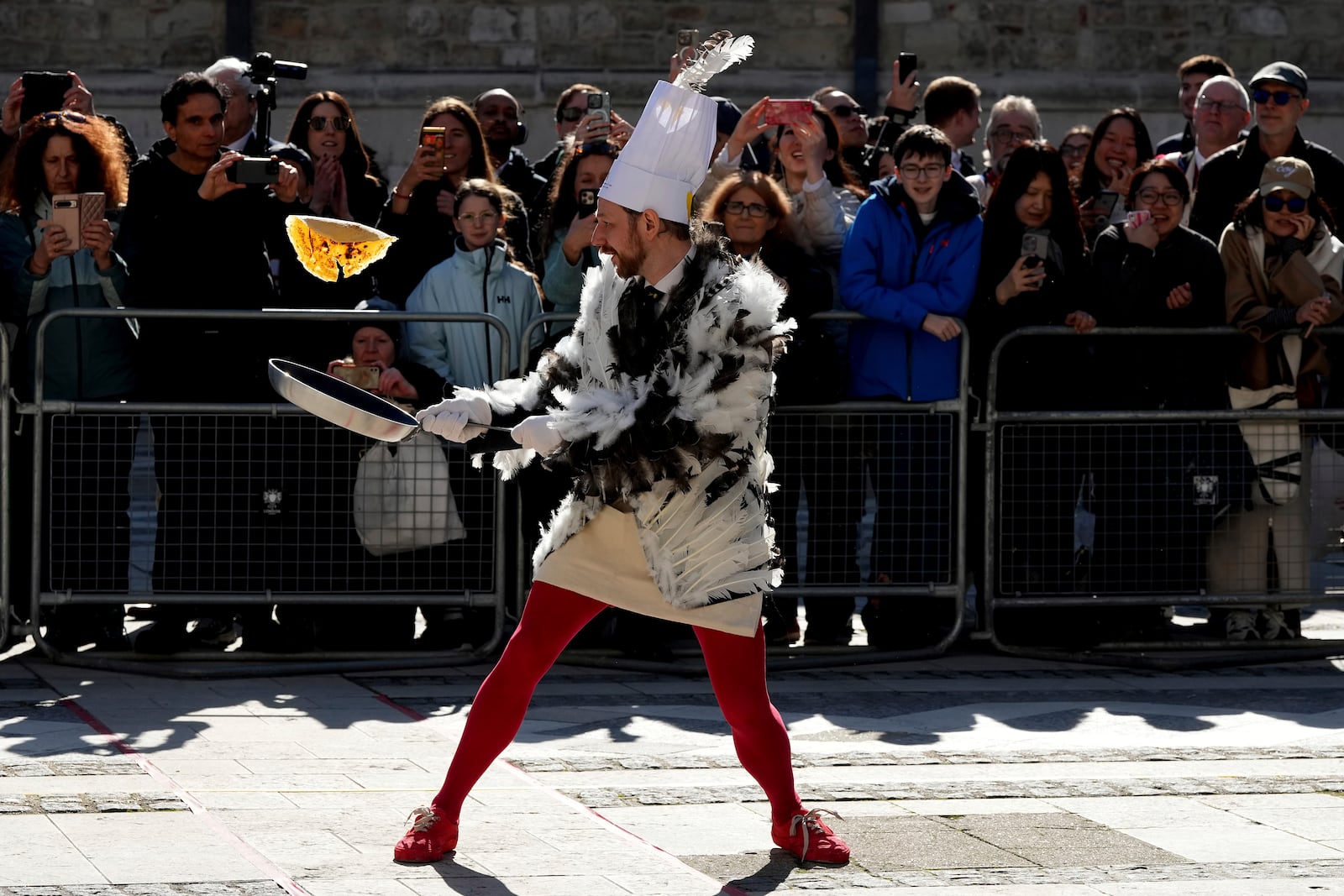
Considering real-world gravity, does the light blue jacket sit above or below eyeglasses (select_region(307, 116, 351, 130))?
below

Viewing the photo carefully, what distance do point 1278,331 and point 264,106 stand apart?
442 centimetres

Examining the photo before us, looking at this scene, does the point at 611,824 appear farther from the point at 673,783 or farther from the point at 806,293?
the point at 806,293

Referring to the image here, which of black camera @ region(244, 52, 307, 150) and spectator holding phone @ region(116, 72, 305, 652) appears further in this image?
black camera @ region(244, 52, 307, 150)

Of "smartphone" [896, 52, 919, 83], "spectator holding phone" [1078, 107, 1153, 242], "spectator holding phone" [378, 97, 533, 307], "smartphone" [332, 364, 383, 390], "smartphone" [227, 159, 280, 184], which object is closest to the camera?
"smartphone" [332, 364, 383, 390]

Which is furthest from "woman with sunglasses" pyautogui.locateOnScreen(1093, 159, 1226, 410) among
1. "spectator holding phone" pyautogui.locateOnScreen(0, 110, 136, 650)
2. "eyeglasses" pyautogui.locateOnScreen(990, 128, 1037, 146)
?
"spectator holding phone" pyautogui.locateOnScreen(0, 110, 136, 650)

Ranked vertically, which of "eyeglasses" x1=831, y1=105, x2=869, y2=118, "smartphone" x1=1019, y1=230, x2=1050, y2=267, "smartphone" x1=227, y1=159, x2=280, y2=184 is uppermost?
"eyeglasses" x1=831, y1=105, x2=869, y2=118

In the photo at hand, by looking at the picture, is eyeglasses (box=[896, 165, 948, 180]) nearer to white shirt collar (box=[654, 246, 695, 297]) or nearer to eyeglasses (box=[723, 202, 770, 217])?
eyeglasses (box=[723, 202, 770, 217])

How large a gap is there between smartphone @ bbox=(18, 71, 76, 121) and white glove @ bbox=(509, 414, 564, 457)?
538cm

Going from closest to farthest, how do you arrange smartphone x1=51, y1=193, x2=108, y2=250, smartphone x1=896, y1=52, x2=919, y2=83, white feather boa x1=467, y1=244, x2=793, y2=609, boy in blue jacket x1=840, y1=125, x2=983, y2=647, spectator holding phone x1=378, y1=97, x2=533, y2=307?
1. white feather boa x1=467, y1=244, x2=793, y2=609
2. smartphone x1=51, y1=193, x2=108, y2=250
3. boy in blue jacket x1=840, y1=125, x2=983, y2=647
4. spectator holding phone x1=378, y1=97, x2=533, y2=307
5. smartphone x1=896, y1=52, x2=919, y2=83

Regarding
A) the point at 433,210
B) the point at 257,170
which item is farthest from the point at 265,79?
the point at 433,210

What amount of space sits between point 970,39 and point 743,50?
12680 mm

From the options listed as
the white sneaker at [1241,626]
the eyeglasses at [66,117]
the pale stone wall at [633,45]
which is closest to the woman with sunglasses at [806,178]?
the white sneaker at [1241,626]

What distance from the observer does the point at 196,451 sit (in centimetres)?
843

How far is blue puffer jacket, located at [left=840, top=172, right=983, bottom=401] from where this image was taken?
28.5 feet
